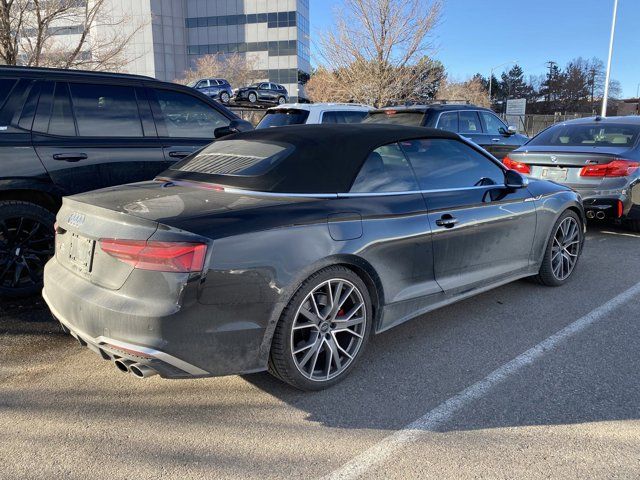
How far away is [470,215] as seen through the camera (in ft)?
13.0

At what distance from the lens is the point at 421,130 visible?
3.99 meters

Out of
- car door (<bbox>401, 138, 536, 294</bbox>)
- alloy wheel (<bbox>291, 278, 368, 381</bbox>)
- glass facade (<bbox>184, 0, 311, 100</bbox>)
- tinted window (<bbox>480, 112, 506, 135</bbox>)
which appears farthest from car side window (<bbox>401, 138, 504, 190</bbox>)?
glass facade (<bbox>184, 0, 311, 100</bbox>)

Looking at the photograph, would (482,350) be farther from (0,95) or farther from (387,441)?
(0,95)

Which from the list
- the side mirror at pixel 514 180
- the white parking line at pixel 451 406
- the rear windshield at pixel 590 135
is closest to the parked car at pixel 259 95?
the rear windshield at pixel 590 135

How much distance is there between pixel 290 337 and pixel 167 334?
0.69m

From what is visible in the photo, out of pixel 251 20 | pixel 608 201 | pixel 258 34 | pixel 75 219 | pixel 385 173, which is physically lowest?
pixel 608 201

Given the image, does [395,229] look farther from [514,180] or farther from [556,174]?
[556,174]

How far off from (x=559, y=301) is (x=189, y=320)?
353 cm

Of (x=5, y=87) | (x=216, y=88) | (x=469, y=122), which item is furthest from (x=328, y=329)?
(x=216, y=88)

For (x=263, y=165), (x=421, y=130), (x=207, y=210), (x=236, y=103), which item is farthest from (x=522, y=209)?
(x=236, y=103)

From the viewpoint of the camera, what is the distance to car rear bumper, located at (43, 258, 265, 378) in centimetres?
256

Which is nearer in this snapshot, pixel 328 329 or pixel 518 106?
pixel 328 329

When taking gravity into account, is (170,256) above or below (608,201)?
above

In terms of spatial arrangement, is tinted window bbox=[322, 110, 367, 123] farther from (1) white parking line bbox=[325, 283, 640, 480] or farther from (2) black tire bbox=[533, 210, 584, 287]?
(1) white parking line bbox=[325, 283, 640, 480]
